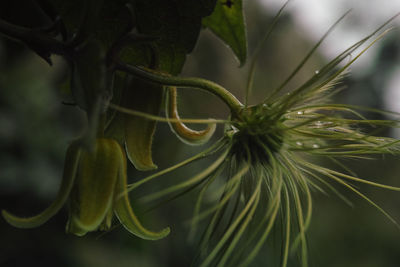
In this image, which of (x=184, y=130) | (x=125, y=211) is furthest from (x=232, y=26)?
(x=125, y=211)

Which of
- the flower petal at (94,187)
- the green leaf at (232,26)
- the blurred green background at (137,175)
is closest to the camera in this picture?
the flower petal at (94,187)

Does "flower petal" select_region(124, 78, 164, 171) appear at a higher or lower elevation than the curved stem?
lower

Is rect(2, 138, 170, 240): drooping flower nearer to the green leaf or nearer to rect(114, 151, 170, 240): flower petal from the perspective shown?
rect(114, 151, 170, 240): flower petal

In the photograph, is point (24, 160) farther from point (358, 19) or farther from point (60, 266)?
point (358, 19)

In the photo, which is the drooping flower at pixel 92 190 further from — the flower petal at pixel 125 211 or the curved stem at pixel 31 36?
the curved stem at pixel 31 36

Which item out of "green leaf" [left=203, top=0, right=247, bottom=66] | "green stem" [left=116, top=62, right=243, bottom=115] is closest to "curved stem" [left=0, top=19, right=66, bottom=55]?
"green stem" [left=116, top=62, right=243, bottom=115]

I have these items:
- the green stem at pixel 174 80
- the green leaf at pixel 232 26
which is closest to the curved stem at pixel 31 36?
the green stem at pixel 174 80
